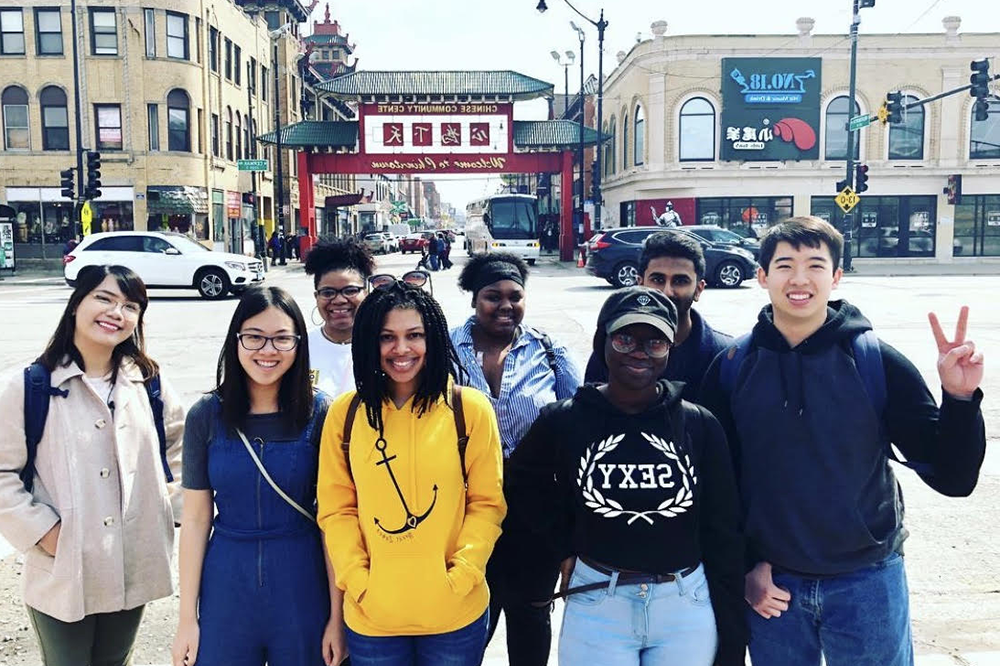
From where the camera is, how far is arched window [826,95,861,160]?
34.9 metres

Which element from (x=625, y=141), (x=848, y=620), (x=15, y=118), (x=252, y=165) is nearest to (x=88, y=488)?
(x=848, y=620)

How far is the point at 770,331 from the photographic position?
2738 mm

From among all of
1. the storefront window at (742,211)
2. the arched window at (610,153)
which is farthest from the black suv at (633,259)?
the arched window at (610,153)

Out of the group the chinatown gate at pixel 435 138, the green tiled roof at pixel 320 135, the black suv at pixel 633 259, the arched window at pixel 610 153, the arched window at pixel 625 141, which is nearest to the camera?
the black suv at pixel 633 259

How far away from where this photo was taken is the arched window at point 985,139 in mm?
34781

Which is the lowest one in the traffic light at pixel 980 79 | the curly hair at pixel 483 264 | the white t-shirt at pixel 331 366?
the white t-shirt at pixel 331 366

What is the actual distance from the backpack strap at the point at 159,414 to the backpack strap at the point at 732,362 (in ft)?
6.69

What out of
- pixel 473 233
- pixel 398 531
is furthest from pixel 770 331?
pixel 473 233

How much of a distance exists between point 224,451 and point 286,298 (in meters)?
0.56

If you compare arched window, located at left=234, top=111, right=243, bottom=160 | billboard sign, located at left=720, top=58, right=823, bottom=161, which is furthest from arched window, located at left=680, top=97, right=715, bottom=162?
arched window, located at left=234, top=111, right=243, bottom=160

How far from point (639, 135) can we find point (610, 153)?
850 cm

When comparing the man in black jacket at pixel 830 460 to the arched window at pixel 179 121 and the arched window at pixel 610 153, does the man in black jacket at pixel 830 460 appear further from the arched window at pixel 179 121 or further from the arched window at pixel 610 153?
the arched window at pixel 610 153

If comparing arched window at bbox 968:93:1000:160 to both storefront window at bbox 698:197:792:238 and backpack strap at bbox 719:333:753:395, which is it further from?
backpack strap at bbox 719:333:753:395

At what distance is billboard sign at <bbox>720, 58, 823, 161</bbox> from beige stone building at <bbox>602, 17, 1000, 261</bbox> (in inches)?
1.6
